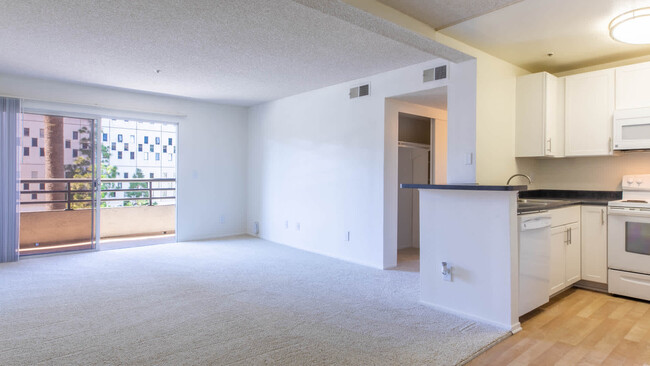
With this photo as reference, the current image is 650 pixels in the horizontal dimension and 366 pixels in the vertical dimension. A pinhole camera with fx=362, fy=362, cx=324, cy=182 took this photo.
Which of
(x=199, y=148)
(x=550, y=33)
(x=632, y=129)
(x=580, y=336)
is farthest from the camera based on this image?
(x=199, y=148)

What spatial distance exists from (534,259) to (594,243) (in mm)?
1287

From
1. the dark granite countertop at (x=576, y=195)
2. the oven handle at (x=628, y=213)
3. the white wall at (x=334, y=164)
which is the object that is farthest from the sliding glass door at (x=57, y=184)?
the oven handle at (x=628, y=213)

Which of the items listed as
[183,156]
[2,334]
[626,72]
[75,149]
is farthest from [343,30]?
[75,149]

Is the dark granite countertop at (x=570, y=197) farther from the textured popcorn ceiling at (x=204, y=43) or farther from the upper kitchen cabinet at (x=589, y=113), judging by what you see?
the textured popcorn ceiling at (x=204, y=43)

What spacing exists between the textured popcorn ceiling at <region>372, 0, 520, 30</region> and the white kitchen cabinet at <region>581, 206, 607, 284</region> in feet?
7.64

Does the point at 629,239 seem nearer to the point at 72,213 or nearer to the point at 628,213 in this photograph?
the point at 628,213

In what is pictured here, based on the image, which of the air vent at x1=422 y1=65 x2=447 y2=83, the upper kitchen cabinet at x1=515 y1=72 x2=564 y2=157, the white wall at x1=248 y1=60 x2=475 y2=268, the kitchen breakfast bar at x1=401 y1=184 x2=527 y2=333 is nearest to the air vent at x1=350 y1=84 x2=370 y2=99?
the white wall at x1=248 y1=60 x2=475 y2=268

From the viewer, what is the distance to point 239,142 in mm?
7012

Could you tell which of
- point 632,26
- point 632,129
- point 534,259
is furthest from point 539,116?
point 534,259

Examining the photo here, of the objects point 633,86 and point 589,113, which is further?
point 589,113

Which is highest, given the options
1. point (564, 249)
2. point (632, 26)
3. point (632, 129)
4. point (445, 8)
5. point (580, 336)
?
point (445, 8)

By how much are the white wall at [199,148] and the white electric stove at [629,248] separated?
5.69 meters

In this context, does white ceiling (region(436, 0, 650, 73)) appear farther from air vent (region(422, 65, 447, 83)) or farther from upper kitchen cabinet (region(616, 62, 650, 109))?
air vent (region(422, 65, 447, 83))

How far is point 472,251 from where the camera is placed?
280cm
